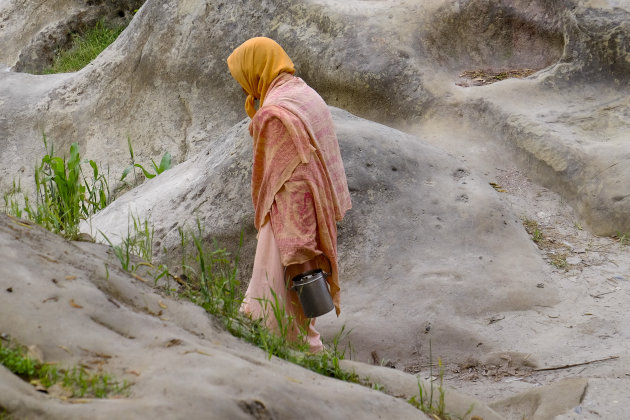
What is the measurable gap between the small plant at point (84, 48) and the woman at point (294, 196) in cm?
688

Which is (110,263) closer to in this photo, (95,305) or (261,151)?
(95,305)

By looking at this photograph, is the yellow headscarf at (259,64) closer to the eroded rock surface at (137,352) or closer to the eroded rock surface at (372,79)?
the eroded rock surface at (137,352)

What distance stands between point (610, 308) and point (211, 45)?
450cm

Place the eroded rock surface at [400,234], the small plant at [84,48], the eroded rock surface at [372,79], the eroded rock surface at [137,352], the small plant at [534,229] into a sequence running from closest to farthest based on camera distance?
the eroded rock surface at [137,352] < the eroded rock surface at [400,234] < the small plant at [534,229] < the eroded rock surface at [372,79] < the small plant at [84,48]

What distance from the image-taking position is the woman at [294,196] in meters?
4.14

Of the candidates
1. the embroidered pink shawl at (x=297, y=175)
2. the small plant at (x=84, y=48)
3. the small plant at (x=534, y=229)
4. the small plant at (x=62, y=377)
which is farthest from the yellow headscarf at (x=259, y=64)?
the small plant at (x=84, y=48)

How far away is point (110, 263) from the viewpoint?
3.32m

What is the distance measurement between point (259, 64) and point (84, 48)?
22.6ft

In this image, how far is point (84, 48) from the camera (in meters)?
10.8

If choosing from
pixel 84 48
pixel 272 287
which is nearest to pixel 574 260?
pixel 272 287

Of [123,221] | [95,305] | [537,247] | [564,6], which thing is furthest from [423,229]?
[95,305]

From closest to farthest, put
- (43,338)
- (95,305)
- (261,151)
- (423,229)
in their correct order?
(43,338)
(95,305)
(261,151)
(423,229)

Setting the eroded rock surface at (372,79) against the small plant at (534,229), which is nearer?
the small plant at (534,229)

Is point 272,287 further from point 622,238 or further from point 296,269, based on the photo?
point 622,238
